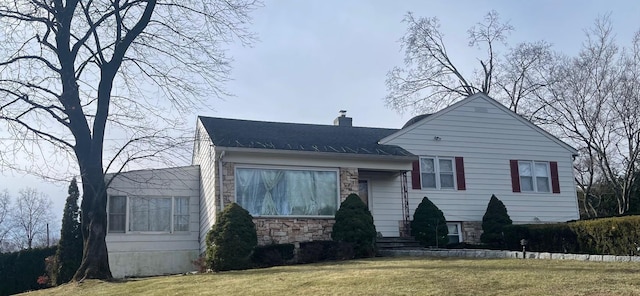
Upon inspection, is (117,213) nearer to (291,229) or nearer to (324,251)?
(291,229)

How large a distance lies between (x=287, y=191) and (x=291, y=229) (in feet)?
3.52

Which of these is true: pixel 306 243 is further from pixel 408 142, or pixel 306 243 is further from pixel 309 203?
pixel 408 142

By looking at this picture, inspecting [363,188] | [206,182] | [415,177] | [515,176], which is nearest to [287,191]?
[206,182]

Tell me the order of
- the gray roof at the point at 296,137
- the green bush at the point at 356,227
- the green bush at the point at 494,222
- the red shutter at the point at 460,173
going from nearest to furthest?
1. the green bush at the point at 356,227
2. the gray roof at the point at 296,137
3. the green bush at the point at 494,222
4. the red shutter at the point at 460,173

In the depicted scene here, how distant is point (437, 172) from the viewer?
20.5 metres

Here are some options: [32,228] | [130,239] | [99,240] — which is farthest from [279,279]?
[32,228]

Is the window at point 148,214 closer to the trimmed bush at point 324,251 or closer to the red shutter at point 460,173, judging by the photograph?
the trimmed bush at point 324,251

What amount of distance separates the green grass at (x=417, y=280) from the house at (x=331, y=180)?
4141mm

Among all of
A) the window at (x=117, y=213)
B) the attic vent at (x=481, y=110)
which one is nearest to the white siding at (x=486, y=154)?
the attic vent at (x=481, y=110)

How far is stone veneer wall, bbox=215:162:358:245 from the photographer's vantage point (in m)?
17.2

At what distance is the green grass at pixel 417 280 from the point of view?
923 cm

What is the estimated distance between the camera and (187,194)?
19.9 m

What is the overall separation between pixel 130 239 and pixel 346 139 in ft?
23.7

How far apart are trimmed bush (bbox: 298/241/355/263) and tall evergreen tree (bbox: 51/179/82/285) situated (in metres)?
6.37
